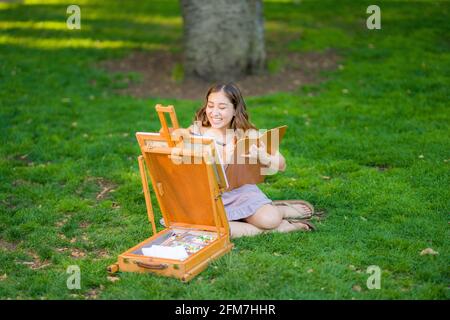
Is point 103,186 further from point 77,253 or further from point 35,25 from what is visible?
point 35,25

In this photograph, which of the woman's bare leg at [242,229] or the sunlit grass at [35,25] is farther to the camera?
the sunlit grass at [35,25]

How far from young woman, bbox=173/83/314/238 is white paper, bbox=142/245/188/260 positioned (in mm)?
619

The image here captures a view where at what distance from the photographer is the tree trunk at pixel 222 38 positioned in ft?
29.5

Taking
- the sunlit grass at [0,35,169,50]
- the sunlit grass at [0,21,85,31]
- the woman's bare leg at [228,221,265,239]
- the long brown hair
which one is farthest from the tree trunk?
the woman's bare leg at [228,221,265,239]

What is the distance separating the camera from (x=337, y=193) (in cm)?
586

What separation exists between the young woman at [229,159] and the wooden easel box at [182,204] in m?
0.34

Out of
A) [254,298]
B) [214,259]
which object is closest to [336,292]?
[254,298]

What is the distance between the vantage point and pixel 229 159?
485 cm

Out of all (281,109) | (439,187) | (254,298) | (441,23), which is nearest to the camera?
(254,298)

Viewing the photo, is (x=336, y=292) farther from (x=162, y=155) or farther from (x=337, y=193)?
(x=337, y=193)

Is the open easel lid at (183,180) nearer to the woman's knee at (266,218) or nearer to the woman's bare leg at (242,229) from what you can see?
the woman's bare leg at (242,229)

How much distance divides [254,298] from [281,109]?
→ 4.55 meters

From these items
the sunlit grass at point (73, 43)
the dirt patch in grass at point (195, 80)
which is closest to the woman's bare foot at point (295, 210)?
the dirt patch in grass at point (195, 80)

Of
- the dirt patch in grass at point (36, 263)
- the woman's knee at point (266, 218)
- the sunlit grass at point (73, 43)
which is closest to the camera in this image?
the dirt patch in grass at point (36, 263)
